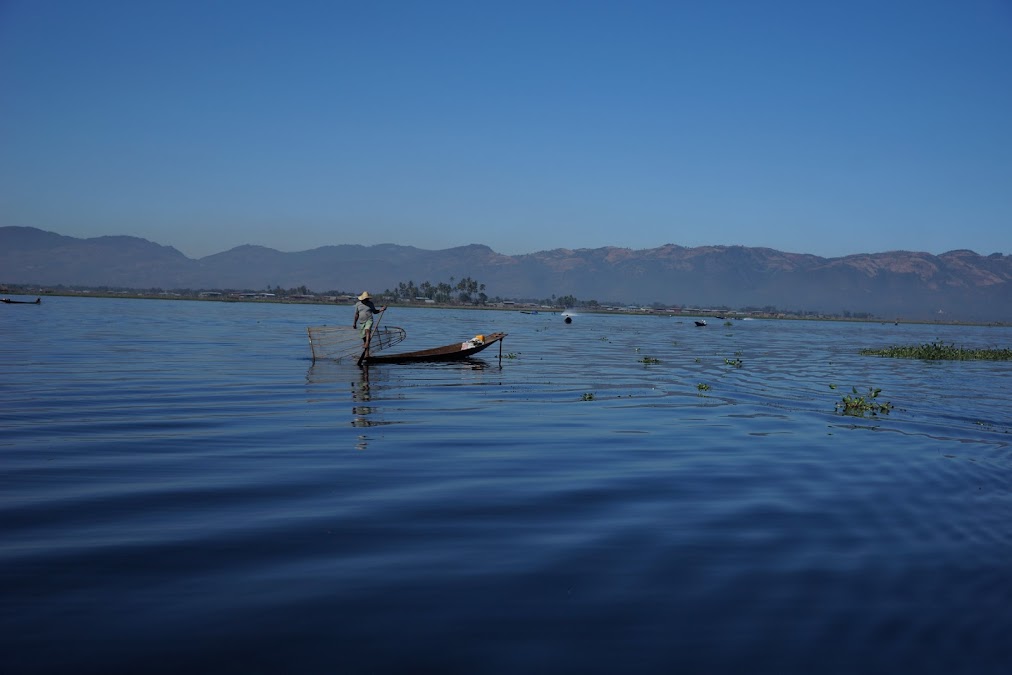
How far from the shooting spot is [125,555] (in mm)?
9000

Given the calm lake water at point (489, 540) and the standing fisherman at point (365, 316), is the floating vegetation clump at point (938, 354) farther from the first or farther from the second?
the standing fisherman at point (365, 316)

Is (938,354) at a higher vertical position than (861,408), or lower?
lower

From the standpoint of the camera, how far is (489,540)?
1020 centimetres

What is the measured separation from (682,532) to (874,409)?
17.3m

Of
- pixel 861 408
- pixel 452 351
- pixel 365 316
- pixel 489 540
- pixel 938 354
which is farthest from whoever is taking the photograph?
pixel 938 354

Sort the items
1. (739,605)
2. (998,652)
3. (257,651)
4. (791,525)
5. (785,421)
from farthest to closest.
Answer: (785,421) → (791,525) → (739,605) → (998,652) → (257,651)

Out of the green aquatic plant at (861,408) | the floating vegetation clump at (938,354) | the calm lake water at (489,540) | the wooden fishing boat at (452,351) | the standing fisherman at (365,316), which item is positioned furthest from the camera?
the floating vegetation clump at (938,354)

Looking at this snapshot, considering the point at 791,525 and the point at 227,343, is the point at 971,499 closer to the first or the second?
the point at 791,525

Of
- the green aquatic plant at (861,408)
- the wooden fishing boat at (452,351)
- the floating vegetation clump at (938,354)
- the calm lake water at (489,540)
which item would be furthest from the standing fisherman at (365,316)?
the floating vegetation clump at (938,354)

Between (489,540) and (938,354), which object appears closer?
(489,540)

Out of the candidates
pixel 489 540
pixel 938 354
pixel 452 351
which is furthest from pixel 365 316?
pixel 938 354

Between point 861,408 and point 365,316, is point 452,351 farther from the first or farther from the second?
point 861,408

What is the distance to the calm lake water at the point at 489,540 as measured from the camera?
713cm

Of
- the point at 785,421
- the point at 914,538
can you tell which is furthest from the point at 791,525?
the point at 785,421
